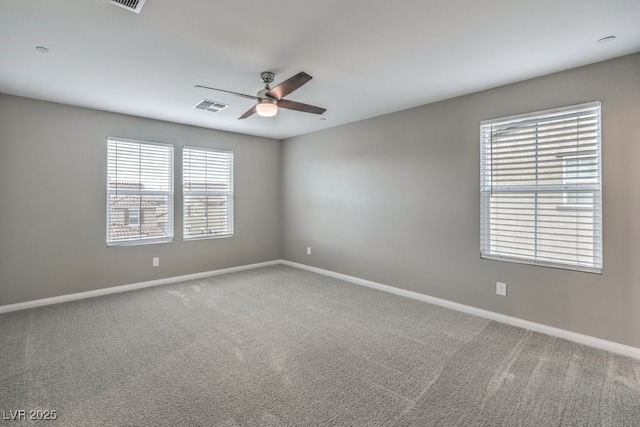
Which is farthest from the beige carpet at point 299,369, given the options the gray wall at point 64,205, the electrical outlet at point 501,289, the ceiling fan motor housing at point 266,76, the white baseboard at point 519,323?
the ceiling fan motor housing at point 266,76

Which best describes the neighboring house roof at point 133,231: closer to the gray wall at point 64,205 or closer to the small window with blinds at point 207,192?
the gray wall at point 64,205

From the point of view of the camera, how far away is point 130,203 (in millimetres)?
4320

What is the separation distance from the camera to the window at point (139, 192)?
4.19 m

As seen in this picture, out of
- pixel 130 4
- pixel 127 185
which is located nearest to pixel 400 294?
pixel 130 4

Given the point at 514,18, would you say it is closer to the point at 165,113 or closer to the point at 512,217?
the point at 512,217

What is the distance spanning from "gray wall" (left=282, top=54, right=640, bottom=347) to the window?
2186 mm

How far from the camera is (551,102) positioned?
9.55 feet

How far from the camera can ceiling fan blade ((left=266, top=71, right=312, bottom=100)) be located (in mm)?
2343

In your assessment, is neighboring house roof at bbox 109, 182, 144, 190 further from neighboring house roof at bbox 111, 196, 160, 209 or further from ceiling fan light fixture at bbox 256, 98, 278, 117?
ceiling fan light fixture at bbox 256, 98, 278, 117

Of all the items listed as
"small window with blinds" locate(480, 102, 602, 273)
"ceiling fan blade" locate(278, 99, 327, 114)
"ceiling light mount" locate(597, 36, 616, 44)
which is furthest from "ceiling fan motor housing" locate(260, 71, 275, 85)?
"ceiling light mount" locate(597, 36, 616, 44)

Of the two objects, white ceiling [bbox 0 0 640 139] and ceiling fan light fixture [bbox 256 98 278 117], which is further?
ceiling fan light fixture [bbox 256 98 278 117]

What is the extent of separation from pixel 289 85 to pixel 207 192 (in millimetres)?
3142

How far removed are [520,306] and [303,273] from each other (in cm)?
320

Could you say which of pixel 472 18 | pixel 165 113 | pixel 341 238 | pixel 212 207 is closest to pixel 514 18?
pixel 472 18
